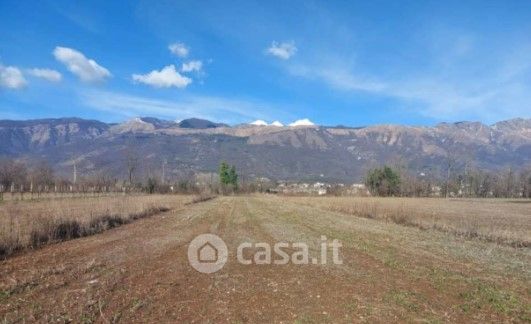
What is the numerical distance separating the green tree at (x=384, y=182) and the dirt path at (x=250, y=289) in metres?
97.5

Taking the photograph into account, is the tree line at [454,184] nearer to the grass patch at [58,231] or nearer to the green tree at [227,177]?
the green tree at [227,177]

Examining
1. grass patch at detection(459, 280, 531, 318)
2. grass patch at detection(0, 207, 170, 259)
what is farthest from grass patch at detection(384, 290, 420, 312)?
grass patch at detection(0, 207, 170, 259)

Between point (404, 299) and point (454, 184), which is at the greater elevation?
point (404, 299)

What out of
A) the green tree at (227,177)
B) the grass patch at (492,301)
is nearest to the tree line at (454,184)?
the green tree at (227,177)

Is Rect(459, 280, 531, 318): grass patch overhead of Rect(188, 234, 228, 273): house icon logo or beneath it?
overhead

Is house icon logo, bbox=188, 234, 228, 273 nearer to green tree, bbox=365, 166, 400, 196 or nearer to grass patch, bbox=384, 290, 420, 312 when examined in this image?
grass patch, bbox=384, 290, 420, 312

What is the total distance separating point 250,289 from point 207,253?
18.0 ft

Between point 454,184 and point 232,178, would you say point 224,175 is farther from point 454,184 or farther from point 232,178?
point 454,184

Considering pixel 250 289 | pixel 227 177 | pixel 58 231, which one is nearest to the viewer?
pixel 250 289

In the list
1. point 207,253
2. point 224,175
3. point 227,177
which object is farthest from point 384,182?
point 207,253

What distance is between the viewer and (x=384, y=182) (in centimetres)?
10981

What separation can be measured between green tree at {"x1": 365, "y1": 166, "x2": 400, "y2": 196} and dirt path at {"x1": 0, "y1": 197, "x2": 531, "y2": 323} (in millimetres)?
97470

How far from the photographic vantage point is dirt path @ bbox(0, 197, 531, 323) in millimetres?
8008

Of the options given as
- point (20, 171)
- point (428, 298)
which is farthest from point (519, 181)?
point (428, 298)
